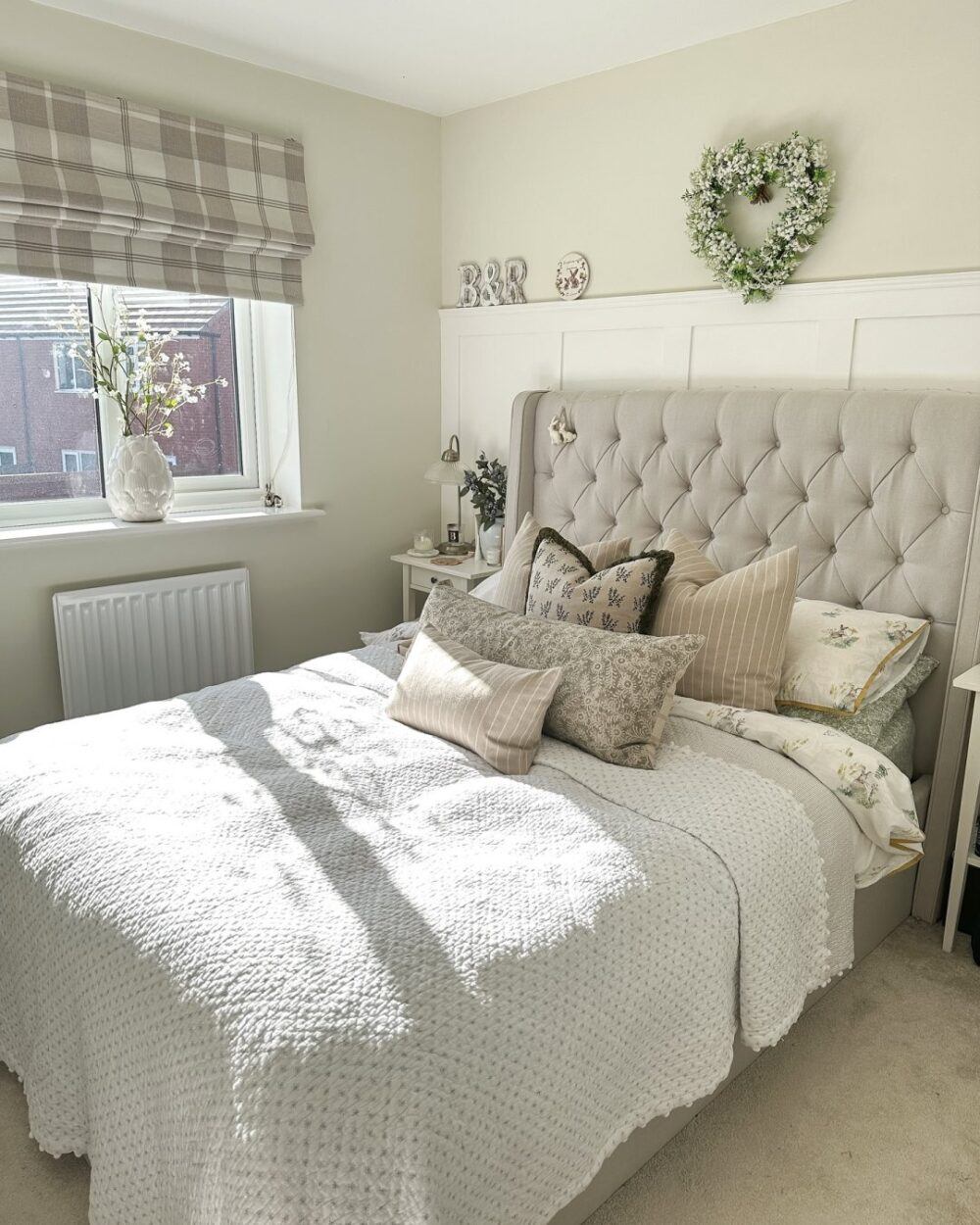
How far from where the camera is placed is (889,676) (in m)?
2.31

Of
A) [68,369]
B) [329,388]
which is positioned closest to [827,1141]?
[329,388]

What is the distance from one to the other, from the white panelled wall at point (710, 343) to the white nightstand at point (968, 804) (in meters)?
0.79

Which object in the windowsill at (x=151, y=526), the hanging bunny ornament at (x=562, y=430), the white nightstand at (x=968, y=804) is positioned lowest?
the white nightstand at (x=968, y=804)

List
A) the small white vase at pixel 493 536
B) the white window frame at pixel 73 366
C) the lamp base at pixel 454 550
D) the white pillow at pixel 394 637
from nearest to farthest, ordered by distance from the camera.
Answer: the white pillow at pixel 394 637
the white window frame at pixel 73 366
the small white vase at pixel 493 536
the lamp base at pixel 454 550

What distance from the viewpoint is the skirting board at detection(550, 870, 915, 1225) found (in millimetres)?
1525

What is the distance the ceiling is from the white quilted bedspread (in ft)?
6.80

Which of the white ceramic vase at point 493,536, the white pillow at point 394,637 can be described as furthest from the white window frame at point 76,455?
the white ceramic vase at point 493,536

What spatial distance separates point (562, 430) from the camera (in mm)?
3152

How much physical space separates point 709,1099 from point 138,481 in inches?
94.5

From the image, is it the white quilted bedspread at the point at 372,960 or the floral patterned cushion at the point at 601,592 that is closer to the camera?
the white quilted bedspread at the point at 372,960

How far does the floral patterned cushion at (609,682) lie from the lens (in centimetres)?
197

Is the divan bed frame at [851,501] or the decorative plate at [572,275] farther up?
the decorative plate at [572,275]

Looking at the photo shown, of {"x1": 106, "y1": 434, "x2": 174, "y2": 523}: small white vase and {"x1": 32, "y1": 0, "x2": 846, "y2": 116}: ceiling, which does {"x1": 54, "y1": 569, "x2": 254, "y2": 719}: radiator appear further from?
{"x1": 32, "y1": 0, "x2": 846, "y2": 116}: ceiling

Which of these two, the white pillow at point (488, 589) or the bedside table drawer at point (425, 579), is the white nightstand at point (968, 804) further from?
the bedside table drawer at point (425, 579)
